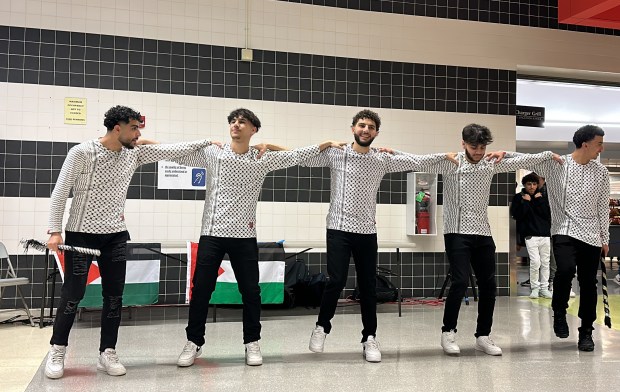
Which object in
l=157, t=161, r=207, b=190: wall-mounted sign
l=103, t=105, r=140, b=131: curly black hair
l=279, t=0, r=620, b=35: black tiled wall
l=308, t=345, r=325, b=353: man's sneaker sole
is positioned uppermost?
l=279, t=0, r=620, b=35: black tiled wall

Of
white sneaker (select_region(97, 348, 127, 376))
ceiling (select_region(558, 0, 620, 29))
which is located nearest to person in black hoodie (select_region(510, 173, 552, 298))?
ceiling (select_region(558, 0, 620, 29))

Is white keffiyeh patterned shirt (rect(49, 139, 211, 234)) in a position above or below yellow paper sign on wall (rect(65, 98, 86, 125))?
below

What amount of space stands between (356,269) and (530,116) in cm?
505

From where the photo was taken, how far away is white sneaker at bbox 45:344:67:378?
3.31 meters

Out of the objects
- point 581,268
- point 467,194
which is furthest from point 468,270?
point 581,268

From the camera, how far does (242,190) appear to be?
3680mm

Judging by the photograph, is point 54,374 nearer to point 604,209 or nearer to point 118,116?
point 118,116

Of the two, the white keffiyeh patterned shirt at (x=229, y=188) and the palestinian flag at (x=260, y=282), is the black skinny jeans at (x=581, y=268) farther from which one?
the palestinian flag at (x=260, y=282)

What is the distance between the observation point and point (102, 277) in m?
3.46

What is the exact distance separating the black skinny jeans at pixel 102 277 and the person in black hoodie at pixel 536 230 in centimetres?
523

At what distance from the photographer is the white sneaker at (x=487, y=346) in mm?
4008

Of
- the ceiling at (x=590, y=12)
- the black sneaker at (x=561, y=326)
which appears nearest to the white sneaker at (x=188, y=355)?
the black sneaker at (x=561, y=326)

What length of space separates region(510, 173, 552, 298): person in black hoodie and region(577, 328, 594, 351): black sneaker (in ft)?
9.66

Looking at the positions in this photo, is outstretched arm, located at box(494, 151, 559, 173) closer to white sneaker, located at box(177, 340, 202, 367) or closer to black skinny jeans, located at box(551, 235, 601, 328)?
black skinny jeans, located at box(551, 235, 601, 328)
